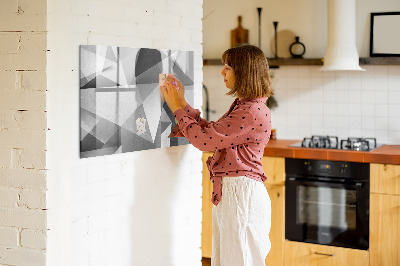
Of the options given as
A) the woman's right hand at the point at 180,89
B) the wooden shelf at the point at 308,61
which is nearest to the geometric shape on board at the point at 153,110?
the woman's right hand at the point at 180,89

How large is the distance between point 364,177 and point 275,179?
2.12 feet

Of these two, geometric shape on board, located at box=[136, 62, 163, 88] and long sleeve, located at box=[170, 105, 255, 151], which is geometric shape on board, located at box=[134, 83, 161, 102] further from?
long sleeve, located at box=[170, 105, 255, 151]

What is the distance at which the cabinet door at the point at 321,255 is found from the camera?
14.0 feet

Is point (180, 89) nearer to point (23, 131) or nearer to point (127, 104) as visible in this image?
point (127, 104)

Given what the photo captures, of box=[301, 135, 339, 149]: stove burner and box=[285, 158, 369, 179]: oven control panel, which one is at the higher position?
box=[301, 135, 339, 149]: stove burner

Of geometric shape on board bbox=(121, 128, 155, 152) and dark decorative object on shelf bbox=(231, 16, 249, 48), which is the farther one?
dark decorative object on shelf bbox=(231, 16, 249, 48)

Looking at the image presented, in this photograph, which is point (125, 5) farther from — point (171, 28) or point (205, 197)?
point (205, 197)

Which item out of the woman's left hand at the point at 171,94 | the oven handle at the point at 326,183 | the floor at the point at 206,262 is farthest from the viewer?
the floor at the point at 206,262

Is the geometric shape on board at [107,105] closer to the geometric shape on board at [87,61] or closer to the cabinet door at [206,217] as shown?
the geometric shape on board at [87,61]

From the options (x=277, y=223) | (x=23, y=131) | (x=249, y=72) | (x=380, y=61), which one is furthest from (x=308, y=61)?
(x=23, y=131)

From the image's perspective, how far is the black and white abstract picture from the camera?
2479 millimetres

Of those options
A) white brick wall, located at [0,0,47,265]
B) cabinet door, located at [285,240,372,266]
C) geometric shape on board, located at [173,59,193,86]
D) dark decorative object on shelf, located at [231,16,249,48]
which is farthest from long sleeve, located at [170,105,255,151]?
dark decorative object on shelf, located at [231,16,249,48]

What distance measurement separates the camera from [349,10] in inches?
181

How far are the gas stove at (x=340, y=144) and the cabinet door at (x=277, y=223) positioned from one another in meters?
0.38
